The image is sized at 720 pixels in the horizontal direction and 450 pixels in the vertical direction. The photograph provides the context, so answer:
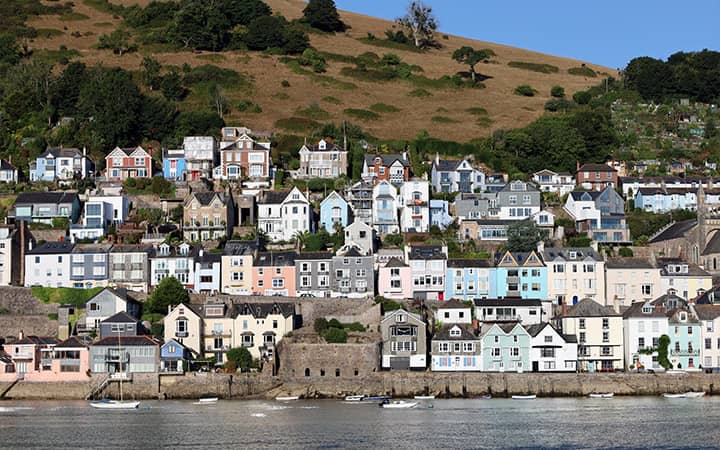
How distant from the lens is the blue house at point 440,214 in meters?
90.1

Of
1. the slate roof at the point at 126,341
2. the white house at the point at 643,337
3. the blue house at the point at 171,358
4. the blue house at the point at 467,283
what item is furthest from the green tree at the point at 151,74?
the white house at the point at 643,337

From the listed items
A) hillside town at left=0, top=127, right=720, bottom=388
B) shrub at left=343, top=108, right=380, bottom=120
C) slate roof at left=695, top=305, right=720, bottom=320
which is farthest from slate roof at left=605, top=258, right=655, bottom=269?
shrub at left=343, top=108, right=380, bottom=120

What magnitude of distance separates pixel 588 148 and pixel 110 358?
51.1 m

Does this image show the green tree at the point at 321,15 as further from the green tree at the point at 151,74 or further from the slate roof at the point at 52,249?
the slate roof at the point at 52,249

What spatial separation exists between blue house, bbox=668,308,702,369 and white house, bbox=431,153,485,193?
26040mm

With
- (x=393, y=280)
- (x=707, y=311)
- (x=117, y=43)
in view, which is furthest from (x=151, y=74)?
(x=707, y=311)

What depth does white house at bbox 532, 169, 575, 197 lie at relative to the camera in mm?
97750

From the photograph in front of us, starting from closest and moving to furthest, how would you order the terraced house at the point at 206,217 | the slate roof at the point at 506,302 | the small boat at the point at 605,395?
the small boat at the point at 605,395
the slate roof at the point at 506,302
the terraced house at the point at 206,217

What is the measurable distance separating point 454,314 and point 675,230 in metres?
20.5

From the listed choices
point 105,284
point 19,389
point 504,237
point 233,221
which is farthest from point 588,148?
point 19,389

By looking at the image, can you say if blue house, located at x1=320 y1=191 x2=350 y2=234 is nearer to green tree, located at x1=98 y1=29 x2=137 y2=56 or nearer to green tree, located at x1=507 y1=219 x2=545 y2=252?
green tree, located at x1=507 y1=219 x2=545 y2=252

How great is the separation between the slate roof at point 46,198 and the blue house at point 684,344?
42.1 metres

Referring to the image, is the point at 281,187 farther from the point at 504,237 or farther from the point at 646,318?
the point at 646,318

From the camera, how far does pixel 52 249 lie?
268 feet
